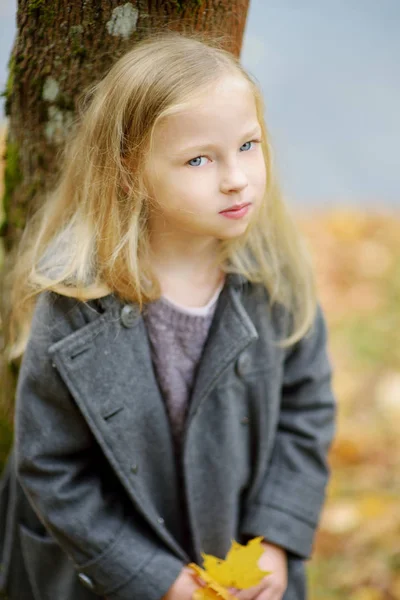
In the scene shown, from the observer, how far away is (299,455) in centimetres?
169

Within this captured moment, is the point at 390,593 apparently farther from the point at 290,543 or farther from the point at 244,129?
the point at 244,129

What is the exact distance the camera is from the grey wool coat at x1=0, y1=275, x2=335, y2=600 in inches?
53.8

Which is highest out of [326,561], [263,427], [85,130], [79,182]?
[85,130]

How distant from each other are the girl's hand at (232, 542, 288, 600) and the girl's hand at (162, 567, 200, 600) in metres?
0.10

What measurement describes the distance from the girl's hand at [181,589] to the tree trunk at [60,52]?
0.90 meters

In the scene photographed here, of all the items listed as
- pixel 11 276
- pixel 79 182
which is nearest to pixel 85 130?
pixel 79 182

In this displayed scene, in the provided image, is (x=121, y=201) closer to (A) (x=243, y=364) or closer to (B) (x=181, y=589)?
(A) (x=243, y=364)

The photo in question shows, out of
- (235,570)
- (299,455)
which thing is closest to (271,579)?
(235,570)

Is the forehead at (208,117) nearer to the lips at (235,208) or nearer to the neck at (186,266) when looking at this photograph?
the lips at (235,208)

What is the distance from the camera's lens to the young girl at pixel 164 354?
124cm

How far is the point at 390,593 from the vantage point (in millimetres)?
2137

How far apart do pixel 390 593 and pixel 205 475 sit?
3.18 feet

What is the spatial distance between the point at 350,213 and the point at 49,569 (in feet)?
9.80

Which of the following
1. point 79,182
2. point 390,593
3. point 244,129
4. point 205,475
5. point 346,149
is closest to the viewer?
point 244,129
